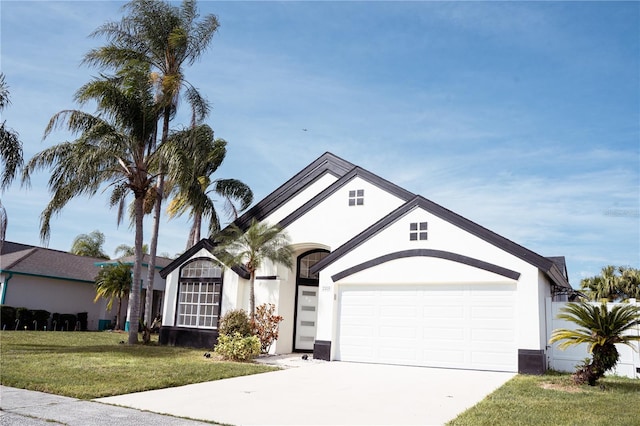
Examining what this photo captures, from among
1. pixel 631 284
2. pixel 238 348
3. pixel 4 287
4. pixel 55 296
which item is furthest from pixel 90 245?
pixel 631 284

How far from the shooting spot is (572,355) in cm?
1368

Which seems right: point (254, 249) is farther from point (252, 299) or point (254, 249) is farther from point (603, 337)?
point (603, 337)

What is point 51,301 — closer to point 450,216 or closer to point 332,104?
point 332,104

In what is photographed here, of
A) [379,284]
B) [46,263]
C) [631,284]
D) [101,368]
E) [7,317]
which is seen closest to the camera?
[101,368]

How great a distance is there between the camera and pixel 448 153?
19.0 m

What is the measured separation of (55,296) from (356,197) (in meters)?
19.0

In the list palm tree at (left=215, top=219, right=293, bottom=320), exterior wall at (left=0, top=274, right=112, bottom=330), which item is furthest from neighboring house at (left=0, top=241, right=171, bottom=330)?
palm tree at (left=215, top=219, right=293, bottom=320)

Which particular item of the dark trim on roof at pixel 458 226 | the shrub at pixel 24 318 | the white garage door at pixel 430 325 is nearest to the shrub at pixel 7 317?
the shrub at pixel 24 318

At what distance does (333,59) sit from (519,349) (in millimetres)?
9530

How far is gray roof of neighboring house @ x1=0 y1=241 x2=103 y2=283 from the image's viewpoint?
2605 centimetres

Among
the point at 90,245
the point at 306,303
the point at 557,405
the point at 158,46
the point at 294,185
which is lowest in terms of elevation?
the point at 557,405

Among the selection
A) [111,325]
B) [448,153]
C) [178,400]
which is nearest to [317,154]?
[448,153]

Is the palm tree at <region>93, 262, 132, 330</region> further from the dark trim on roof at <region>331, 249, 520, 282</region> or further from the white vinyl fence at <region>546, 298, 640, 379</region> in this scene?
the white vinyl fence at <region>546, 298, 640, 379</region>

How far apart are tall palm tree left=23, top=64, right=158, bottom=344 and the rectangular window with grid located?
5.52 ft
